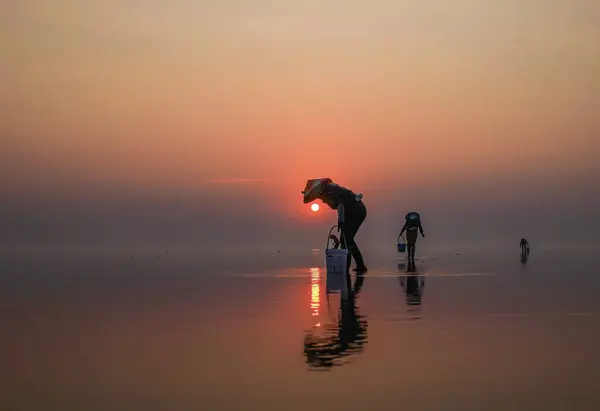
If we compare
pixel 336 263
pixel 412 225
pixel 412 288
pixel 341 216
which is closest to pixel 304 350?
pixel 412 288

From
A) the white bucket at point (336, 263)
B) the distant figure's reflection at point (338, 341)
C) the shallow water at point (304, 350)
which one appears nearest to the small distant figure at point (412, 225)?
the white bucket at point (336, 263)

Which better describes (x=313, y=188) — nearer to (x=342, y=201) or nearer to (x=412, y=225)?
(x=342, y=201)

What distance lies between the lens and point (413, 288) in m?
23.5

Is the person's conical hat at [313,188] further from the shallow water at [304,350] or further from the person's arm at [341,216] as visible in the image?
the shallow water at [304,350]

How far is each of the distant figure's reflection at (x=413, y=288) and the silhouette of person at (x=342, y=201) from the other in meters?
2.47

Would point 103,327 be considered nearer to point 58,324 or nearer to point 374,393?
point 58,324

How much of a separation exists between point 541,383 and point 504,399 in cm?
93

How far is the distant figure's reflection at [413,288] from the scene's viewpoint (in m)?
18.2

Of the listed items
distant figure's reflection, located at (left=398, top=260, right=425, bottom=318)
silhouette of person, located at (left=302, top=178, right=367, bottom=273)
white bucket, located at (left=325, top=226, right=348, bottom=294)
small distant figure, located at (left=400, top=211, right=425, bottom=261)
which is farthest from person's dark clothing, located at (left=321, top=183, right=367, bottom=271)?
small distant figure, located at (left=400, top=211, right=425, bottom=261)

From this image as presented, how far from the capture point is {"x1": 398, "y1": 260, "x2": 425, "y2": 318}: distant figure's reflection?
59.6ft

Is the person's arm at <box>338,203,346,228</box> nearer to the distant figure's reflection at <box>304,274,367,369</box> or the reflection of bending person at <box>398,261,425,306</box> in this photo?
the reflection of bending person at <box>398,261,425,306</box>

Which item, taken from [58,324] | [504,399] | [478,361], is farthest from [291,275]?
[504,399]

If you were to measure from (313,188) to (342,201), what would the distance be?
3.50 ft

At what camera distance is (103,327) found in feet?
49.0
